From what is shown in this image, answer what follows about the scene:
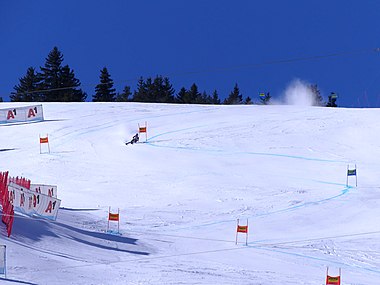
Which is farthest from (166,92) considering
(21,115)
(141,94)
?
(21,115)

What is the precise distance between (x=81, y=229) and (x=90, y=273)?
16.4 feet

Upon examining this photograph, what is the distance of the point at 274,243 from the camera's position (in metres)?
20.0

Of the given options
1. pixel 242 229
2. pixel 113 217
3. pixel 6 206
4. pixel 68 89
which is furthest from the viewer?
pixel 68 89

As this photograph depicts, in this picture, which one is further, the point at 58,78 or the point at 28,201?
the point at 58,78

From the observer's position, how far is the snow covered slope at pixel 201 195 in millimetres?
16422

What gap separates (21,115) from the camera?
140ft

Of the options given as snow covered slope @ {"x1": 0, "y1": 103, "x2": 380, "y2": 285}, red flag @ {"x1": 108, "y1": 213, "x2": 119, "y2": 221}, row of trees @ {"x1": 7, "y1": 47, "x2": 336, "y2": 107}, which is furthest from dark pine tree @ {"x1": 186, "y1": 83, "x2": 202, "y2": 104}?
red flag @ {"x1": 108, "y1": 213, "x2": 119, "y2": 221}

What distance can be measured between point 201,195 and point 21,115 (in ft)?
63.2

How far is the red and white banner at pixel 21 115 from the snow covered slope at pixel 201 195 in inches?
37.8

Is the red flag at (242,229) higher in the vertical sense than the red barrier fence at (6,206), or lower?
lower

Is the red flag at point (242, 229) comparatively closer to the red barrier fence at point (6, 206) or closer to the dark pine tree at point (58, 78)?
the red barrier fence at point (6, 206)

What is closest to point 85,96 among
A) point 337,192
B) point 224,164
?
point 224,164

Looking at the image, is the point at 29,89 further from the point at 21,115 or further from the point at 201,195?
the point at 201,195

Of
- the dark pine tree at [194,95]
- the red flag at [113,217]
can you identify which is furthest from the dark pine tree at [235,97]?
the red flag at [113,217]
